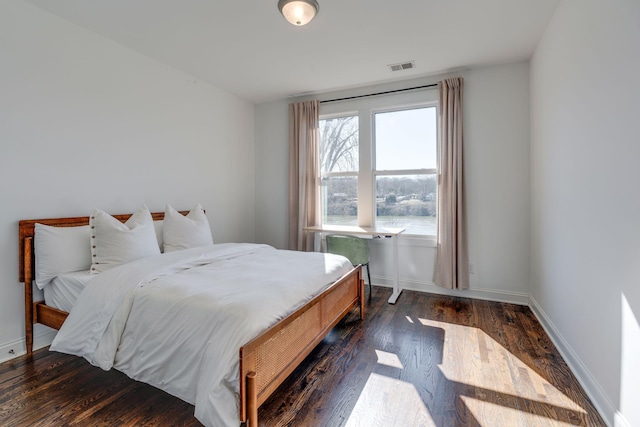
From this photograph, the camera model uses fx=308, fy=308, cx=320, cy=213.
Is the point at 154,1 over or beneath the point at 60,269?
over

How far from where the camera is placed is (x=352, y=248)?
363cm

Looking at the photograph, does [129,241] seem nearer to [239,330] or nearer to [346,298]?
[239,330]

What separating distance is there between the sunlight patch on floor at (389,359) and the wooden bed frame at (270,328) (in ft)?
1.39

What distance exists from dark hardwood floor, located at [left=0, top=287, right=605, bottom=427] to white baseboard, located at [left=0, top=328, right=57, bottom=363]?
0.23 ft

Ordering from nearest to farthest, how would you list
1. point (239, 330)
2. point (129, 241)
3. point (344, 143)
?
point (239, 330) < point (129, 241) < point (344, 143)

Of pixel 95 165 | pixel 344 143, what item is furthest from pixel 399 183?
pixel 95 165

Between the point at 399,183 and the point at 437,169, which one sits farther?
the point at 399,183

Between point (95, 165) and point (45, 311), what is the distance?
124cm

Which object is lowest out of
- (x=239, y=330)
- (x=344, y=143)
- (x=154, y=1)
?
(x=239, y=330)

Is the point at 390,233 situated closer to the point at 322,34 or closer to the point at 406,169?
the point at 406,169

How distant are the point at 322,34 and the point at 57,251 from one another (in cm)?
276

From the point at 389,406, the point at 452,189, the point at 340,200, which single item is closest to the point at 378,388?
the point at 389,406

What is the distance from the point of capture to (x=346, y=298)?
2.72 metres

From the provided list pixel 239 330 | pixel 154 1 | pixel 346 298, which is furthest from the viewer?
pixel 346 298
